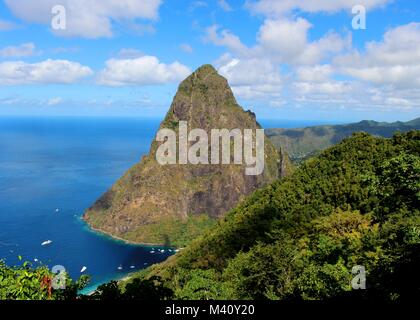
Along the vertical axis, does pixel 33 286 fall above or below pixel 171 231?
above

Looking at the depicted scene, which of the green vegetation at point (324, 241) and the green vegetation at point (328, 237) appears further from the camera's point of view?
the green vegetation at point (328, 237)

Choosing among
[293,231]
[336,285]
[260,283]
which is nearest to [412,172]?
[336,285]

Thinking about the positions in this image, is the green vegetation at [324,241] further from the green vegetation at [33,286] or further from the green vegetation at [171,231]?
the green vegetation at [171,231]

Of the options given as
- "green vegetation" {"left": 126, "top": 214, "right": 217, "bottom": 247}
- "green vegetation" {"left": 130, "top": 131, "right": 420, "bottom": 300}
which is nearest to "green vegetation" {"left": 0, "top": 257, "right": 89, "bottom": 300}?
"green vegetation" {"left": 130, "top": 131, "right": 420, "bottom": 300}

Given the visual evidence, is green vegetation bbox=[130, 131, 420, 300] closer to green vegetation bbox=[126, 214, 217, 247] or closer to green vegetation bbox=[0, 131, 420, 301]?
green vegetation bbox=[0, 131, 420, 301]

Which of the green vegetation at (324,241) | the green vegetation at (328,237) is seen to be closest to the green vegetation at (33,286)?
the green vegetation at (324,241)

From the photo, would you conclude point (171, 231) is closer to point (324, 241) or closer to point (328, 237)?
point (328, 237)

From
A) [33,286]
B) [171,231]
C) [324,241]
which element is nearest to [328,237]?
[324,241]

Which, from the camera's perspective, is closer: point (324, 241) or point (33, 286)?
point (33, 286)

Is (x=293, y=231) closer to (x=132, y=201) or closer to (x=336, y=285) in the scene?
(x=336, y=285)

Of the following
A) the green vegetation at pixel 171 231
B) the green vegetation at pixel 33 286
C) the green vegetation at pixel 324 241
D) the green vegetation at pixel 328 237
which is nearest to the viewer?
the green vegetation at pixel 33 286

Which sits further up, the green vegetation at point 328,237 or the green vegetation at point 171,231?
the green vegetation at point 328,237
